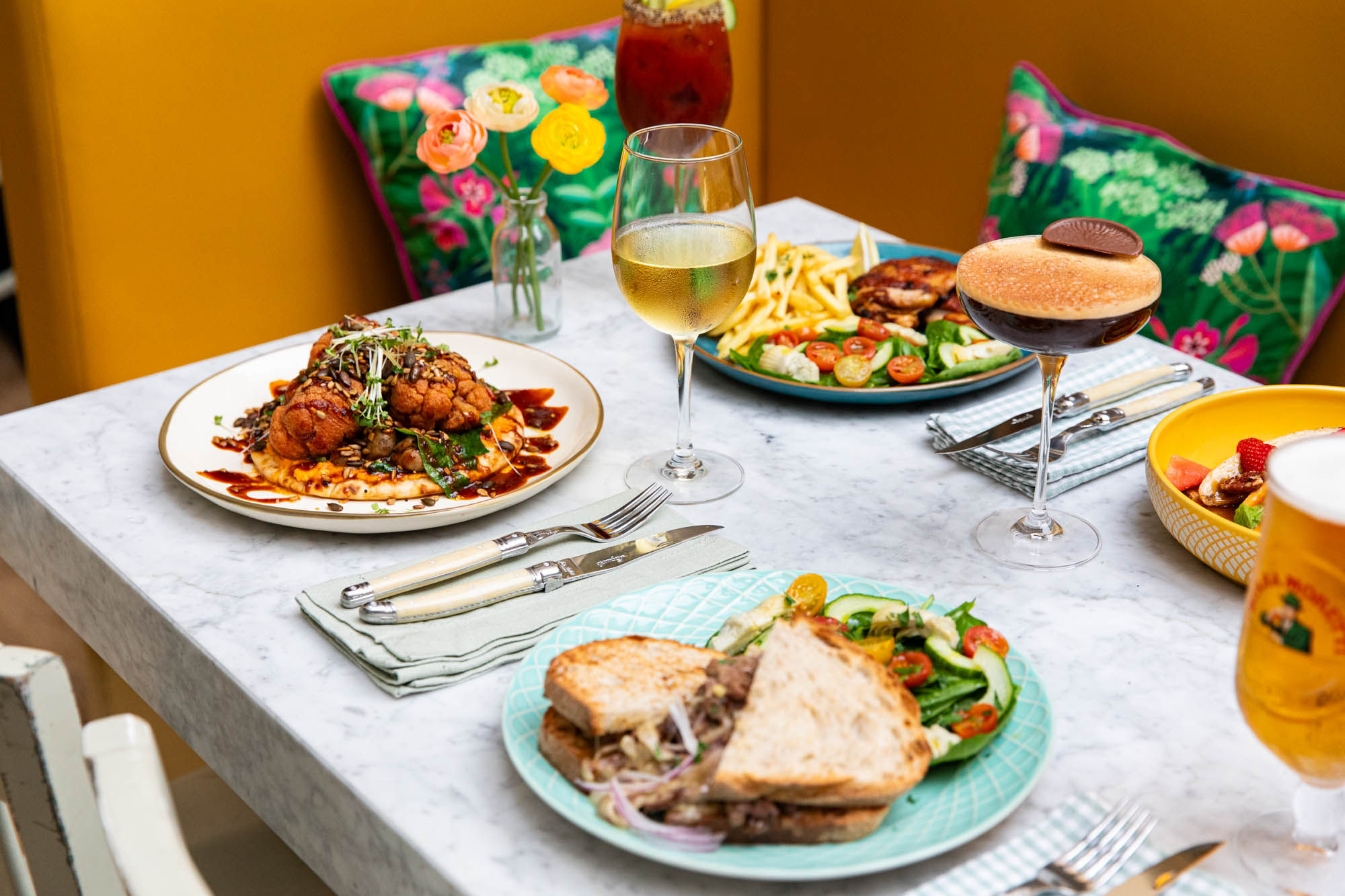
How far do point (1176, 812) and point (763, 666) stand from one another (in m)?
0.33

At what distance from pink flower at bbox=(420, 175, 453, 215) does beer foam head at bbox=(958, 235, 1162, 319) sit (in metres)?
1.56

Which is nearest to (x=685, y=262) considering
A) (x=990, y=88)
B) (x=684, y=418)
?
(x=684, y=418)

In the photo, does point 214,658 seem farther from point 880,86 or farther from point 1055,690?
point 880,86

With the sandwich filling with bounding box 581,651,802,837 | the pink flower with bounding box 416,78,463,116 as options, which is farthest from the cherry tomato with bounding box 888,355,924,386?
the pink flower with bounding box 416,78,463,116

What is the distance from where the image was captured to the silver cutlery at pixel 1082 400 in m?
1.46

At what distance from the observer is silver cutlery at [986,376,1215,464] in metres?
1.46

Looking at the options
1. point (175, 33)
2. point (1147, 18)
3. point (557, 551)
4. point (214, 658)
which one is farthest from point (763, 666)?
point (1147, 18)

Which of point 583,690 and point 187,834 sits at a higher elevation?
point 583,690

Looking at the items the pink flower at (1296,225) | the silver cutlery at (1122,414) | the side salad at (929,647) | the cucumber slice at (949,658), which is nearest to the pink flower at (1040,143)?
the pink flower at (1296,225)

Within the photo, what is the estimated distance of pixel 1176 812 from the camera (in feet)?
3.09

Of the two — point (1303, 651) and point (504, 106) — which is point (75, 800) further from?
point (504, 106)

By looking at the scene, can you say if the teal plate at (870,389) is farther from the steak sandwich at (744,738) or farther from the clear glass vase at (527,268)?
the steak sandwich at (744,738)

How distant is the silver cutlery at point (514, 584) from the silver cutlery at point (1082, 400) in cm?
35

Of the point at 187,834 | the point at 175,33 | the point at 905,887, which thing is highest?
the point at 175,33
